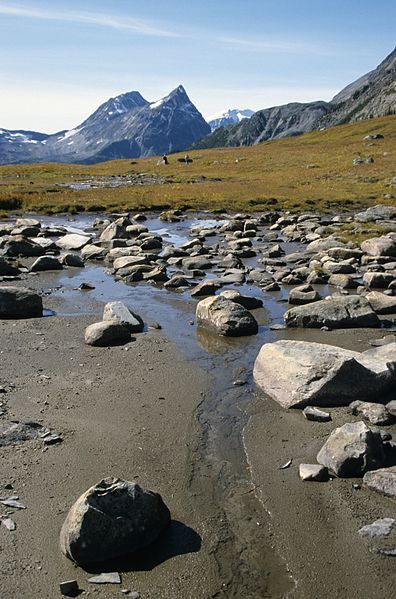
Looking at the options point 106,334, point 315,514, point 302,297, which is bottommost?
point 315,514

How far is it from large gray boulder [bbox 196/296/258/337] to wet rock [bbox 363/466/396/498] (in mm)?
9451

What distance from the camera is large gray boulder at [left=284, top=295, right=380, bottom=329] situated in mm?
19984

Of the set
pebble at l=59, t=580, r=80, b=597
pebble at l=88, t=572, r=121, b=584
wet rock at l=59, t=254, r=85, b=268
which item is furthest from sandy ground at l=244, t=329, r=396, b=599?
wet rock at l=59, t=254, r=85, b=268

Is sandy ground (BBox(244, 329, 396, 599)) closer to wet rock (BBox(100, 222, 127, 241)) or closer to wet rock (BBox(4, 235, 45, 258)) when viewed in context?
wet rock (BBox(4, 235, 45, 258))

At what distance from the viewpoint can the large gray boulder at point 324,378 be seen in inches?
540

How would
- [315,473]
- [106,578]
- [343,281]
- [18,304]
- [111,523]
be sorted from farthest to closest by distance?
[343,281], [18,304], [315,473], [111,523], [106,578]

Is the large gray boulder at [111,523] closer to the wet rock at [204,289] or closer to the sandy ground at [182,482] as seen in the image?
the sandy ground at [182,482]

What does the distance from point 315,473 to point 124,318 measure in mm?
10882

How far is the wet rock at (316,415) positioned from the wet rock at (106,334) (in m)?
7.64

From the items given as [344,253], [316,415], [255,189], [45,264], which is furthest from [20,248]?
[255,189]

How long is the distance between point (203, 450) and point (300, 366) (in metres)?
3.36

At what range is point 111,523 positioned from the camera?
28.9ft

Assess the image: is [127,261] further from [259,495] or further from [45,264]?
[259,495]

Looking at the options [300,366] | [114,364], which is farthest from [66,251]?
[300,366]
